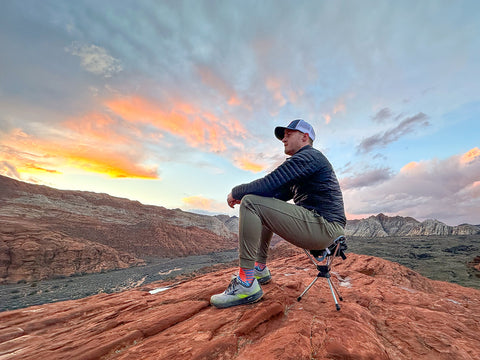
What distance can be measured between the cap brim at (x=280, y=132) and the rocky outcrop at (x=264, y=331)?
2507 mm

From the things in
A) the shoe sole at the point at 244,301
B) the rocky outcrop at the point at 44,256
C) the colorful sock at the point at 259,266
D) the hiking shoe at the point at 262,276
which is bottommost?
the rocky outcrop at the point at 44,256

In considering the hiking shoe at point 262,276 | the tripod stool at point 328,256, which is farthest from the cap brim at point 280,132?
the hiking shoe at point 262,276

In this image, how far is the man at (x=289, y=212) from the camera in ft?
8.43

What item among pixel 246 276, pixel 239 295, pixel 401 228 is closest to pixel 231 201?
pixel 246 276

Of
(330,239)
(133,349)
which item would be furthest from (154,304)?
(330,239)

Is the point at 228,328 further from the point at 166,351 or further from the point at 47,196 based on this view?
the point at 47,196

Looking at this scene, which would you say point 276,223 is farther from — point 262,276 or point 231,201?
point 262,276

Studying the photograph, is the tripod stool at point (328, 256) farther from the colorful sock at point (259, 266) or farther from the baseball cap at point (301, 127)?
the baseball cap at point (301, 127)

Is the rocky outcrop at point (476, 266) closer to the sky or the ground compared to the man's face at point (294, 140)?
closer to the ground

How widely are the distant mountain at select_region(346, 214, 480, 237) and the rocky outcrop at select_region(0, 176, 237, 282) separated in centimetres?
6886

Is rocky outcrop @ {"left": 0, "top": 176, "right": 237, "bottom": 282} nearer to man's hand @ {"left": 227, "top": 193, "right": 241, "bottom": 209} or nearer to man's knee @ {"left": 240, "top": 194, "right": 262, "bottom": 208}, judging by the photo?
man's hand @ {"left": 227, "top": 193, "right": 241, "bottom": 209}

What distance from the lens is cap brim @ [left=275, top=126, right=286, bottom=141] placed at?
3.18 metres

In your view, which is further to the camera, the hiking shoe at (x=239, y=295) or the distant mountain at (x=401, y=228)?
the distant mountain at (x=401, y=228)

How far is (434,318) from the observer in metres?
2.81
